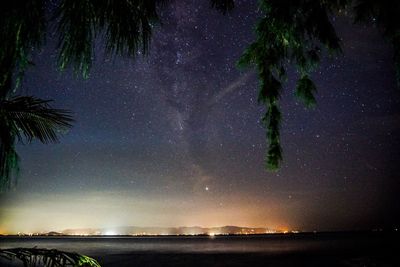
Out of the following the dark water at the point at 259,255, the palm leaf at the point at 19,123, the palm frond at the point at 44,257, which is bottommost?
the dark water at the point at 259,255

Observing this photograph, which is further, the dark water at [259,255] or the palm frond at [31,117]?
the dark water at [259,255]

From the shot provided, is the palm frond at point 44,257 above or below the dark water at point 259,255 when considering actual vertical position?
above

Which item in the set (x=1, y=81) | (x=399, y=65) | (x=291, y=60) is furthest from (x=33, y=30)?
(x=291, y=60)

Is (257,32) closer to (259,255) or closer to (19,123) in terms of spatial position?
(19,123)

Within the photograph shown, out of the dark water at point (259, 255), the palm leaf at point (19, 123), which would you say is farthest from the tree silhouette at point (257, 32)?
the dark water at point (259, 255)

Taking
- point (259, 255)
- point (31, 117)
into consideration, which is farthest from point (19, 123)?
point (259, 255)

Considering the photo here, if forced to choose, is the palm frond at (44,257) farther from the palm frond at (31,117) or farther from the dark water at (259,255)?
the dark water at (259,255)

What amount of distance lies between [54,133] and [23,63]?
0.40 m

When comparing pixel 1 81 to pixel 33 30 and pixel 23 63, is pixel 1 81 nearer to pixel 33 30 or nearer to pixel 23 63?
pixel 23 63

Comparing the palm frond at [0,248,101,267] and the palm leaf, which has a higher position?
the palm leaf

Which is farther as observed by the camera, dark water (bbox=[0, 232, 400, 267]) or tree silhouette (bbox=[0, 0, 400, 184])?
dark water (bbox=[0, 232, 400, 267])

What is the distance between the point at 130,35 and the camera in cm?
186

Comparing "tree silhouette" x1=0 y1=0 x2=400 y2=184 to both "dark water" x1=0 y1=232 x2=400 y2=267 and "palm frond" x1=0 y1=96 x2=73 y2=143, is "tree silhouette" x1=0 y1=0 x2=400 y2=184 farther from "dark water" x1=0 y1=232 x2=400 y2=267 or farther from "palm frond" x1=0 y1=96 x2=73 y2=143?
"dark water" x1=0 y1=232 x2=400 y2=267

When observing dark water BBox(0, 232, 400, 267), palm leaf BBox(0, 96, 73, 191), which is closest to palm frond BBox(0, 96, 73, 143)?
palm leaf BBox(0, 96, 73, 191)
